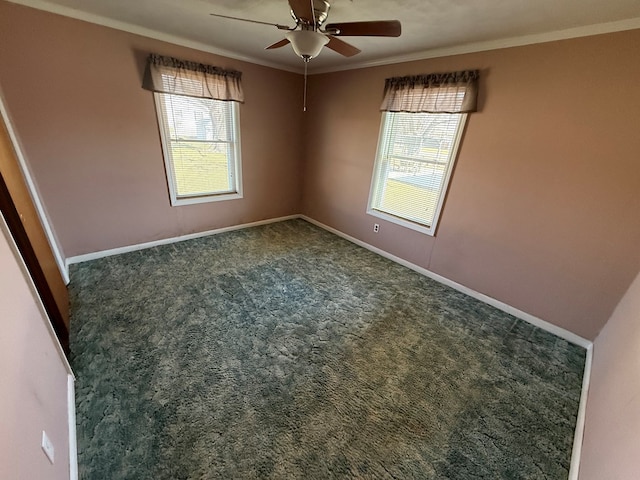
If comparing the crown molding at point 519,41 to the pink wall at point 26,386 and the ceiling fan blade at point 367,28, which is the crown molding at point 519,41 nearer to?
the ceiling fan blade at point 367,28

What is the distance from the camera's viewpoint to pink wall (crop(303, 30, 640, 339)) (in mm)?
1910

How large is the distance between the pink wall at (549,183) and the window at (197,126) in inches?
78.2

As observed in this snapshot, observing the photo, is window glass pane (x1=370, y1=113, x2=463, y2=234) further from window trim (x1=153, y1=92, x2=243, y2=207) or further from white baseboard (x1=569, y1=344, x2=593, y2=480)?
window trim (x1=153, y1=92, x2=243, y2=207)

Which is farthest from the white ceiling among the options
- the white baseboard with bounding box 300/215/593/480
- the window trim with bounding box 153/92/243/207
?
the white baseboard with bounding box 300/215/593/480

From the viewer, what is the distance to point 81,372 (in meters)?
1.73

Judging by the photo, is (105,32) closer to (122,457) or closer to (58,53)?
(58,53)

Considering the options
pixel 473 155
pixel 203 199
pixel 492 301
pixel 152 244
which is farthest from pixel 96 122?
pixel 492 301

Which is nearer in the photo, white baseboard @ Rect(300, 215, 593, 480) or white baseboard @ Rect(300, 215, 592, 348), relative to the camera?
white baseboard @ Rect(300, 215, 593, 480)

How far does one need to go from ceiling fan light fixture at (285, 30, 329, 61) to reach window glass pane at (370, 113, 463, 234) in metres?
1.69

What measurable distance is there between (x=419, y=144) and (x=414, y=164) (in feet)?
0.74

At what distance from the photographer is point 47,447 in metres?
1.06

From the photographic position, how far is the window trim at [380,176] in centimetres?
271

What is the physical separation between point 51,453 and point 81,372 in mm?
794

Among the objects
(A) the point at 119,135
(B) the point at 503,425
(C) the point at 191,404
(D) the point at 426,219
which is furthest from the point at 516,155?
(A) the point at 119,135
